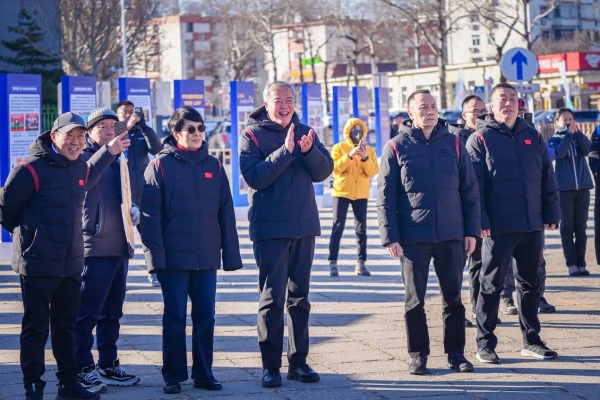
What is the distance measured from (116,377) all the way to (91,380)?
23 centimetres

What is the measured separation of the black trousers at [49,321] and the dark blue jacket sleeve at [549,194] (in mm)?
3508

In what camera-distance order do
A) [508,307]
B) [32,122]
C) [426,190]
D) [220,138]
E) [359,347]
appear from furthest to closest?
[220,138]
[32,122]
[508,307]
[359,347]
[426,190]

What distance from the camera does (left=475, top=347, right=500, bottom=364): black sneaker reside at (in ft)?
24.8

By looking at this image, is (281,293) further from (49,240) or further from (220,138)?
(220,138)

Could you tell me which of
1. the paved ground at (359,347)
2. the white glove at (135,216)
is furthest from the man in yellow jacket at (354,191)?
the white glove at (135,216)

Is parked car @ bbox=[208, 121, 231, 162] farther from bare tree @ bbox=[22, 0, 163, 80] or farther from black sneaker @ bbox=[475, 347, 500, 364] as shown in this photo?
black sneaker @ bbox=[475, 347, 500, 364]

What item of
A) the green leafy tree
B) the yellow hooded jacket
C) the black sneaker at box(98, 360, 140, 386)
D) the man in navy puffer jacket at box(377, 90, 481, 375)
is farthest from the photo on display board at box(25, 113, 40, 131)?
the green leafy tree

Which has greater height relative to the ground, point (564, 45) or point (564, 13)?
point (564, 13)

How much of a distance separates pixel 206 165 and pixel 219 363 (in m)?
1.69

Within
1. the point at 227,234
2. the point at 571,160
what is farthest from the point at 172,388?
the point at 571,160

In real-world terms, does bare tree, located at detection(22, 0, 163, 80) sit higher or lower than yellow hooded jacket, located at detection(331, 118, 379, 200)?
higher

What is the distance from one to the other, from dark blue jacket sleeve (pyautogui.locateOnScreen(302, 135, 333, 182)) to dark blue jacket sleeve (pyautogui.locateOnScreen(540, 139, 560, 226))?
5.84ft

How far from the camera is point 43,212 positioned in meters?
6.47

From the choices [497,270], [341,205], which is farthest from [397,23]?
[497,270]
